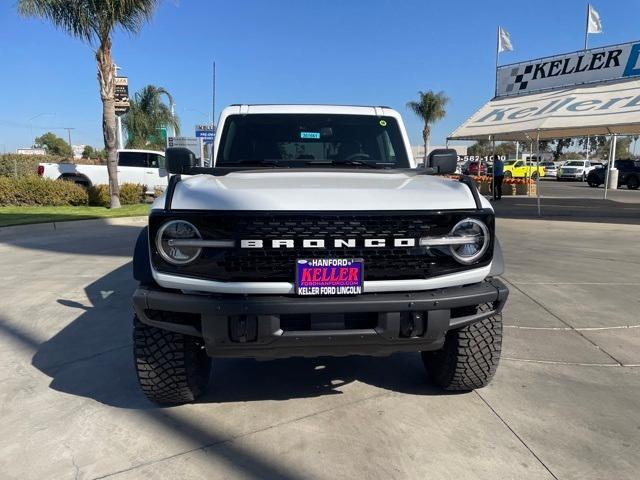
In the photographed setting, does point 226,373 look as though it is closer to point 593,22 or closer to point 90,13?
point 90,13

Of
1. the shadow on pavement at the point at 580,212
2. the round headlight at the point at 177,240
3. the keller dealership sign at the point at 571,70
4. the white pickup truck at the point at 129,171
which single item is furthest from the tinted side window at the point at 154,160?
the round headlight at the point at 177,240

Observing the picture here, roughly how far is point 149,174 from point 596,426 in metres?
17.0

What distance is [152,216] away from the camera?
2660 millimetres

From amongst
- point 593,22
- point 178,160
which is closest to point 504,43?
point 593,22

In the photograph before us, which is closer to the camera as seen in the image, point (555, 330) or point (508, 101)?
point (555, 330)

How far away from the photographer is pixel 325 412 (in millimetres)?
3203

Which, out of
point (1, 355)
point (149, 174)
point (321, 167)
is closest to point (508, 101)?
point (149, 174)

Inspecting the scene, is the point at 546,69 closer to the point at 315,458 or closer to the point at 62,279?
the point at 62,279

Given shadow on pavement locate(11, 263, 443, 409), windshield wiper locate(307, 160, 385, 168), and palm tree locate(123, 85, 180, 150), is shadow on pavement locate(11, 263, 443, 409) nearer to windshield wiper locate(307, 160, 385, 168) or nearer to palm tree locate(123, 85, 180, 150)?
windshield wiper locate(307, 160, 385, 168)

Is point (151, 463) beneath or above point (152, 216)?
beneath

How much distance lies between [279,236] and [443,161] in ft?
6.36

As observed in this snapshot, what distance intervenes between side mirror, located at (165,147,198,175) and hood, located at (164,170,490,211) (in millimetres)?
486

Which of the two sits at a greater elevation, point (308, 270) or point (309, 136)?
point (309, 136)

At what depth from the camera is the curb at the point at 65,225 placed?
10812 millimetres
